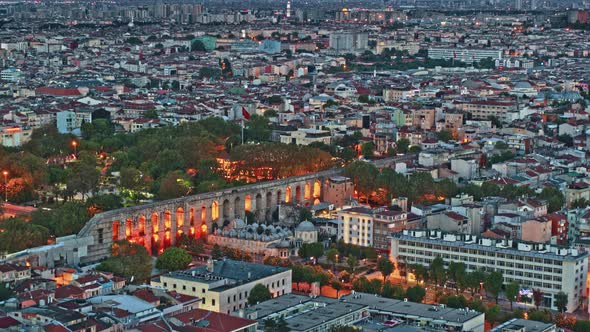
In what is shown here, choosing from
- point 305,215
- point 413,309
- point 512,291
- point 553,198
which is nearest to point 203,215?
point 305,215

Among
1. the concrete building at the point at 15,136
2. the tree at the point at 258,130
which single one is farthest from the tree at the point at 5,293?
the tree at the point at 258,130

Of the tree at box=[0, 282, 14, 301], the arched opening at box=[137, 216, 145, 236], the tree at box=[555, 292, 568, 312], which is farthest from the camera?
the arched opening at box=[137, 216, 145, 236]

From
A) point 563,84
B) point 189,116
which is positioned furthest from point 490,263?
point 563,84

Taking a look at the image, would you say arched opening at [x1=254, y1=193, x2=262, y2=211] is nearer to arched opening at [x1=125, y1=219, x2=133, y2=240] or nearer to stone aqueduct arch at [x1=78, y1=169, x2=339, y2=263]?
stone aqueduct arch at [x1=78, y1=169, x2=339, y2=263]

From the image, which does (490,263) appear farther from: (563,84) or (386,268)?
(563,84)

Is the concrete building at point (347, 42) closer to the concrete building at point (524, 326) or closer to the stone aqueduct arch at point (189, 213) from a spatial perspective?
the stone aqueduct arch at point (189, 213)

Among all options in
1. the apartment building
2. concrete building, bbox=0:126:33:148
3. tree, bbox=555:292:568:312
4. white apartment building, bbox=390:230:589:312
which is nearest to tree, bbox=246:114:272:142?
concrete building, bbox=0:126:33:148
